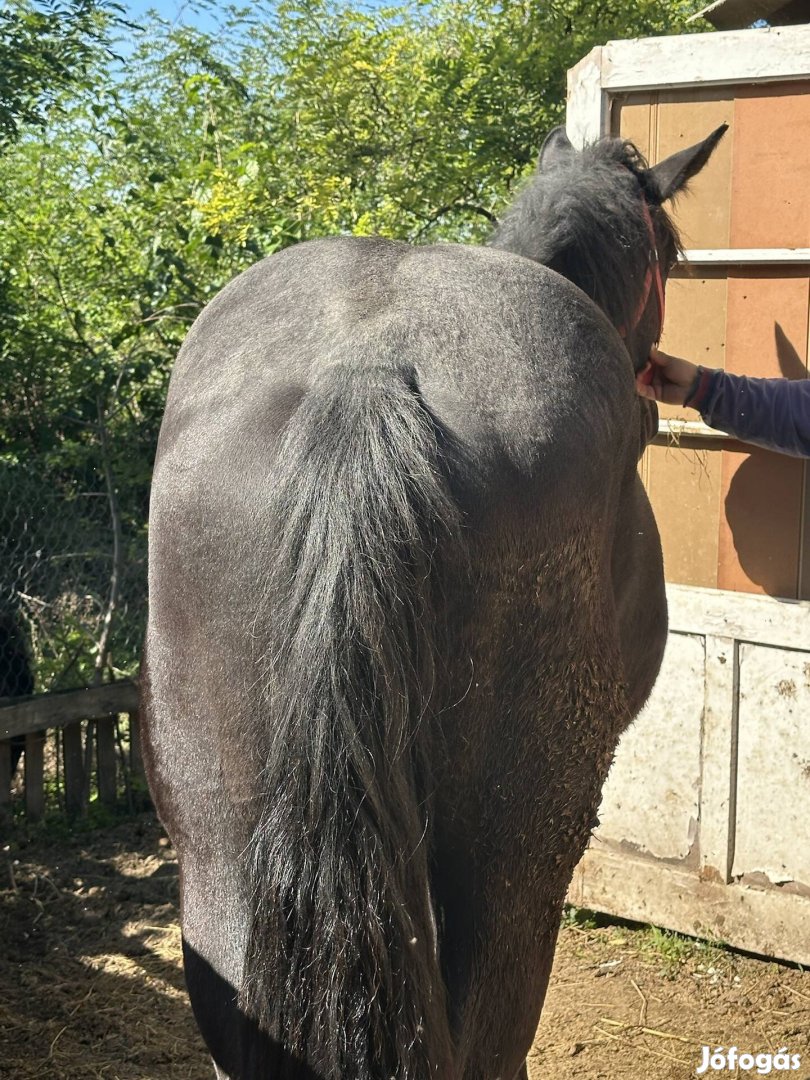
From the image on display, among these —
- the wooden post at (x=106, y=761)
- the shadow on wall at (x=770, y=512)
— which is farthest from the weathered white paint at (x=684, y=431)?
the wooden post at (x=106, y=761)

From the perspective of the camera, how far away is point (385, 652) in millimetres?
1501

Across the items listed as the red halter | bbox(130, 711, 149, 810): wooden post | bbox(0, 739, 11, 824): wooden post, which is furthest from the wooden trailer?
bbox(0, 739, 11, 824): wooden post

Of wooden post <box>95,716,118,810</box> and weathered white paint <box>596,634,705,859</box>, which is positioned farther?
wooden post <box>95,716,118,810</box>

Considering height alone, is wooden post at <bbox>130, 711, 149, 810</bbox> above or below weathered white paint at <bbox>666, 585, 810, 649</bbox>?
below

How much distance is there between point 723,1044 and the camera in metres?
3.37

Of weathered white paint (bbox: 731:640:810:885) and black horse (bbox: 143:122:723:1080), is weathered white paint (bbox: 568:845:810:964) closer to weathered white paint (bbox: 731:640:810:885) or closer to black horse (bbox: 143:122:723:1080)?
weathered white paint (bbox: 731:640:810:885)

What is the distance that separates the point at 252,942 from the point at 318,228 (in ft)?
14.3

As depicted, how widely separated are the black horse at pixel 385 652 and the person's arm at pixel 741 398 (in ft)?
3.62

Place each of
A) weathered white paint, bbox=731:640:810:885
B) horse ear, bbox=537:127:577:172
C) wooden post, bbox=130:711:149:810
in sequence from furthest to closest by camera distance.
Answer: wooden post, bbox=130:711:149:810 < weathered white paint, bbox=731:640:810:885 < horse ear, bbox=537:127:577:172

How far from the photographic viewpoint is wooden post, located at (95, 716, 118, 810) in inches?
188

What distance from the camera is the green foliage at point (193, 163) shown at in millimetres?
5023

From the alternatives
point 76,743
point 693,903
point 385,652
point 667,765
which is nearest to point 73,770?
Answer: point 76,743

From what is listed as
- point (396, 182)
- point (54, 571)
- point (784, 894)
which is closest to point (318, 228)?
point (396, 182)

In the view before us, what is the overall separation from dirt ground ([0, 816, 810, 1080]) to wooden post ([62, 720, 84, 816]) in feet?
1.12
